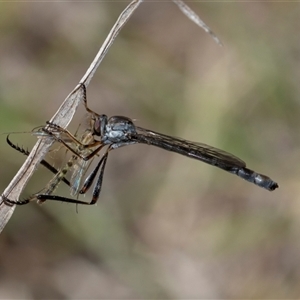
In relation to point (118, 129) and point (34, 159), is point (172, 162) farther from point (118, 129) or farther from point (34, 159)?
point (34, 159)

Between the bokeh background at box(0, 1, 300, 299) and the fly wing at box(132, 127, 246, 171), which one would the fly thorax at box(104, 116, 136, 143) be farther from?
the bokeh background at box(0, 1, 300, 299)

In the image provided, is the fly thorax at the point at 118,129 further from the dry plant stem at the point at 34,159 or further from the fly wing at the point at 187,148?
the dry plant stem at the point at 34,159

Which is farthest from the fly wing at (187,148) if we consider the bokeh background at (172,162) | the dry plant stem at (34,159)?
the dry plant stem at (34,159)

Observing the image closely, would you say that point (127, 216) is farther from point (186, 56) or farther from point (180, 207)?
point (186, 56)

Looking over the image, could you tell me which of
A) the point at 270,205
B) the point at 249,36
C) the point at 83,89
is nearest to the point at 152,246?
the point at 270,205

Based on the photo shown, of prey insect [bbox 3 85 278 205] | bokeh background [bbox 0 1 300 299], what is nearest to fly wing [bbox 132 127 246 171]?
prey insect [bbox 3 85 278 205]

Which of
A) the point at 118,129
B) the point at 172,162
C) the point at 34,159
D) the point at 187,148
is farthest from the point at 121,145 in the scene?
the point at 172,162
